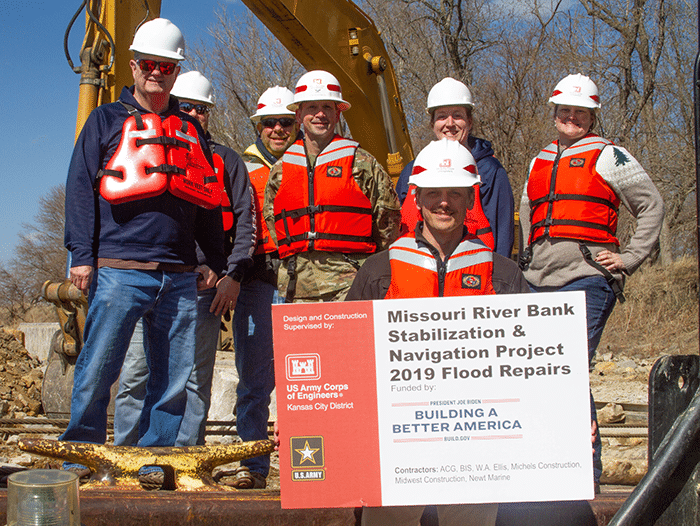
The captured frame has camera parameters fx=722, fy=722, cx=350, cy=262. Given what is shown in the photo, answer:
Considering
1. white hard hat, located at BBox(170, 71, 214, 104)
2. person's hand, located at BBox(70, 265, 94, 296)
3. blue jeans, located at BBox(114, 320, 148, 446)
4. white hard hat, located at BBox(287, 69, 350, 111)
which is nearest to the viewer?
person's hand, located at BBox(70, 265, 94, 296)

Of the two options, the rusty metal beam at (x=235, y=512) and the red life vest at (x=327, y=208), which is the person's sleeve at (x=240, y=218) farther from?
the rusty metal beam at (x=235, y=512)

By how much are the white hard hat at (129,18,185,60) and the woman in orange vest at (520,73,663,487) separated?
228 cm

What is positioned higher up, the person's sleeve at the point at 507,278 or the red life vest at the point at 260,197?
the red life vest at the point at 260,197

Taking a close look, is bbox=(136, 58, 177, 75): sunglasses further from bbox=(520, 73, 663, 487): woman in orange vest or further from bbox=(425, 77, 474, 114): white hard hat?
bbox=(520, 73, 663, 487): woman in orange vest

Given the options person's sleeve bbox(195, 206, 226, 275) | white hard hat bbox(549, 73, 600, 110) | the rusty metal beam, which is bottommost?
the rusty metal beam

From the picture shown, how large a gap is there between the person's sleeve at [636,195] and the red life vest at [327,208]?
1445mm

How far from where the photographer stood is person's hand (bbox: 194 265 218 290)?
163 inches

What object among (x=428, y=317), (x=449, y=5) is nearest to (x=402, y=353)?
(x=428, y=317)

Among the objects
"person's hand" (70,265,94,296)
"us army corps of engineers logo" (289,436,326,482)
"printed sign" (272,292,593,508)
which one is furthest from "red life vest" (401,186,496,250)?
"us army corps of engineers logo" (289,436,326,482)

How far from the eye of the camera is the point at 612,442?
619 cm

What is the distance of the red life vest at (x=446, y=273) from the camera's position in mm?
2971

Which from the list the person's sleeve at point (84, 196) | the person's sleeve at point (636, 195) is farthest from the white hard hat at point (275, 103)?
the person's sleeve at point (636, 195)

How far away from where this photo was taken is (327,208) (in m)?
4.35

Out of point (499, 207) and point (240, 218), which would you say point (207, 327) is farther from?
point (499, 207)
